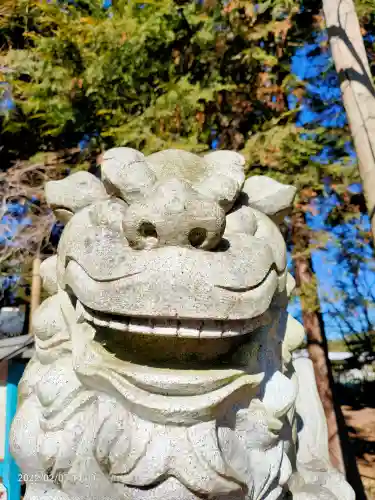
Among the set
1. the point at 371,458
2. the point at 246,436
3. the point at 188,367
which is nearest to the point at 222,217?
the point at 188,367

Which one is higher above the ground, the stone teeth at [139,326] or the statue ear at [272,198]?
the statue ear at [272,198]

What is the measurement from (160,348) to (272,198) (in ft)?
1.90

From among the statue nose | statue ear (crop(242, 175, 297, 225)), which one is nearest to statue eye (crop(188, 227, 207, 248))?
the statue nose

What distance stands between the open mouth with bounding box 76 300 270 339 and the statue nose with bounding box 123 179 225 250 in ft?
0.56

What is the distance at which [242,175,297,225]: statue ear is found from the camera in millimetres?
1366

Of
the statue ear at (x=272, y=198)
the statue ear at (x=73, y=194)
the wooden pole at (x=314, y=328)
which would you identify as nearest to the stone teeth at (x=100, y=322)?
the statue ear at (x=73, y=194)

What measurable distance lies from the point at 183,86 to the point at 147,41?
0.51 meters

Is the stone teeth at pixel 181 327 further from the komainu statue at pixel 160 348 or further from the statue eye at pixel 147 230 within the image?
the statue eye at pixel 147 230

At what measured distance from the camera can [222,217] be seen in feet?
3.38

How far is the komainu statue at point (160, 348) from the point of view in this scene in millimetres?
1000

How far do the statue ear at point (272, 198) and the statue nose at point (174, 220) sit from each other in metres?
0.36
